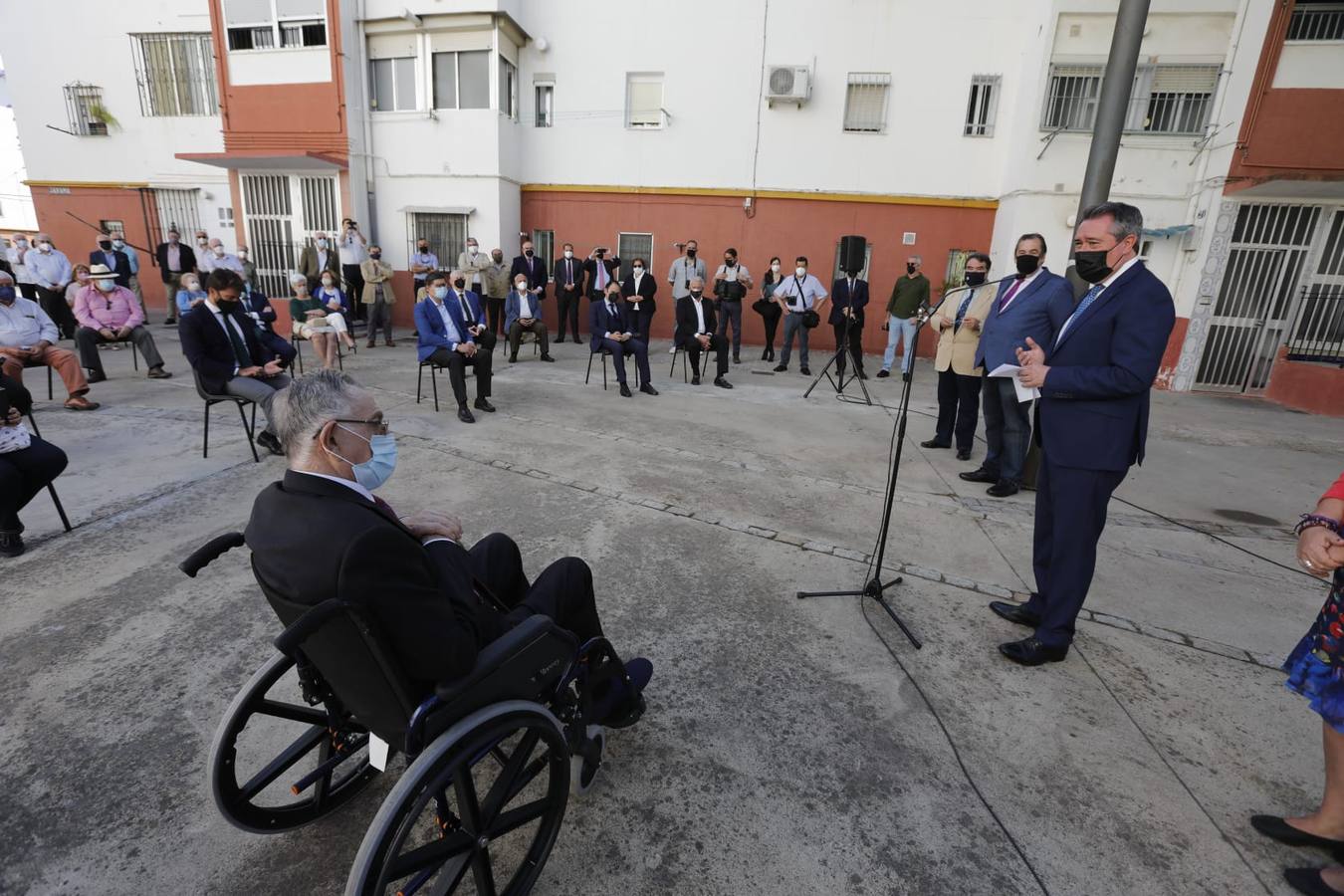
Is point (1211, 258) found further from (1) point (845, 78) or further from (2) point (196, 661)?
(2) point (196, 661)

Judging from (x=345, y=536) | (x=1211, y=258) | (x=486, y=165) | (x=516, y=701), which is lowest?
(x=516, y=701)

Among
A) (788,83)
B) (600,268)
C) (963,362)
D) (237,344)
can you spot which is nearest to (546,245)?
(600,268)

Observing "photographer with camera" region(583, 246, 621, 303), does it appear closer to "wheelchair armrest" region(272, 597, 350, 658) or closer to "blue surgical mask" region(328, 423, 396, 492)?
"blue surgical mask" region(328, 423, 396, 492)

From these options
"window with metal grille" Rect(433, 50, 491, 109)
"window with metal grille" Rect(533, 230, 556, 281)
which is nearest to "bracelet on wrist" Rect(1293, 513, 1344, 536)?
"window with metal grille" Rect(533, 230, 556, 281)

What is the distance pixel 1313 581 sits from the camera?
11.9 feet

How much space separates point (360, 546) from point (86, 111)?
18.8 m

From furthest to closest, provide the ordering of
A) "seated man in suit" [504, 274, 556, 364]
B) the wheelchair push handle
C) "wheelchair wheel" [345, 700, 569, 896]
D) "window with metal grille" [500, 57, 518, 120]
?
"window with metal grille" [500, 57, 518, 120]
"seated man in suit" [504, 274, 556, 364]
the wheelchair push handle
"wheelchair wheel" [345, 700, 569, 896]

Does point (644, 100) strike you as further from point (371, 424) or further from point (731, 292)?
point (371, 424)

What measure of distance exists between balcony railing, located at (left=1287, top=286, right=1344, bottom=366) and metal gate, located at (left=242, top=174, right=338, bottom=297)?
1597 centimetres

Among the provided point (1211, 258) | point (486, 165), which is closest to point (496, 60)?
point (486, 165)

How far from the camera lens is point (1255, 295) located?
376 inches

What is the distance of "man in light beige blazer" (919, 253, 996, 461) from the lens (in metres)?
5.14

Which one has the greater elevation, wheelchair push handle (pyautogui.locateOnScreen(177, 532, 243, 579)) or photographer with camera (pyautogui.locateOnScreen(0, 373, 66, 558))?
wheelchair push handle (pyautogui.locateOnScreen(177, 532, 243, 579))

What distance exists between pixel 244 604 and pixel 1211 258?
12580mm
